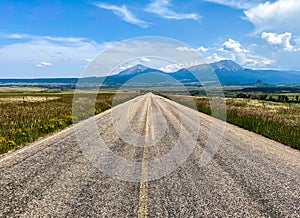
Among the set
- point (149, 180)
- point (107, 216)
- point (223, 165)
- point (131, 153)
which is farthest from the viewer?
point (131, 153)

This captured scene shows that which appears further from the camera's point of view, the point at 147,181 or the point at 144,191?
the point at 147,181

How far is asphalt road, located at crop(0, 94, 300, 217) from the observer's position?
19.0 feet

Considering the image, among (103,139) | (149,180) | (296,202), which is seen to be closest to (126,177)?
(149,180)

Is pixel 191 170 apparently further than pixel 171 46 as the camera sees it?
No

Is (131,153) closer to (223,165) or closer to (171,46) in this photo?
(223,165)

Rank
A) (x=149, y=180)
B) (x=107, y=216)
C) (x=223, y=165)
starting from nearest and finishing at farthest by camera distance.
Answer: (x=107, y=216) < (x=149, y=180) < (x=223, y=165)

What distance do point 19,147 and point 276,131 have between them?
12880 millimetres

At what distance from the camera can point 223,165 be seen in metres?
9.19

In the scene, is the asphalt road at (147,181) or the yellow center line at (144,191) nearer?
the yellow center line at (144,191)

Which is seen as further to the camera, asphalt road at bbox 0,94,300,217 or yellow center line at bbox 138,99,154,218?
asphalt road at bbox 0,94,300,217

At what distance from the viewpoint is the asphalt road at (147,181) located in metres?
5.79

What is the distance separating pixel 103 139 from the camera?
44.0ft

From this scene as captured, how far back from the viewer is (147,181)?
746 centimetres

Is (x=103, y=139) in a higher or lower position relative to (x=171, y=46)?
lower
